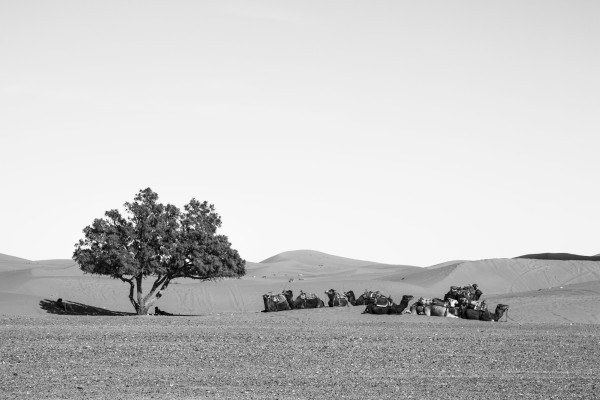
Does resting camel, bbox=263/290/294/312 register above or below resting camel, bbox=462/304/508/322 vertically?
above

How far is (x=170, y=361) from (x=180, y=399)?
6.05 meters

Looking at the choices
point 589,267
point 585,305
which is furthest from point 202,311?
point 589,267

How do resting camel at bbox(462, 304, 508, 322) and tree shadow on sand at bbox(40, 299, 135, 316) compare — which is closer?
resting camel at bbox(462, 304, 508, 322)

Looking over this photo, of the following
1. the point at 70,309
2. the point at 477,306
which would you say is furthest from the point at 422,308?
the point at 70,309

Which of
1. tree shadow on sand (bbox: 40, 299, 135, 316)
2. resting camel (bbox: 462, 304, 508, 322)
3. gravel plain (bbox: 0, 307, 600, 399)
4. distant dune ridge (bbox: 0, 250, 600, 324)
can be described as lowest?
gravel plain (bbox: 0, 307, 600, 399)

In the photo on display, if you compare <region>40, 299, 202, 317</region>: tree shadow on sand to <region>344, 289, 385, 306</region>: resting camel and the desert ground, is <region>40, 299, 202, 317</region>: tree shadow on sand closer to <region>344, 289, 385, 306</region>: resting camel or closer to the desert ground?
the desert ground

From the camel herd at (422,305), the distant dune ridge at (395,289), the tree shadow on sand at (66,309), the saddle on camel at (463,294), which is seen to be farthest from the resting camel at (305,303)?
the tree shadow on sand at (66,309)

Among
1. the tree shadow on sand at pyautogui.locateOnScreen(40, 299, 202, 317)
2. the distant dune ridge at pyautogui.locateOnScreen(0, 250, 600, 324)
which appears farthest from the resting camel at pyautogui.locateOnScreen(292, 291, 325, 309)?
the distant dune ridge at pyautogui.locateOnScreen(0, 250, 600, 324)

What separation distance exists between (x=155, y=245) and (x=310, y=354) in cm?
2361

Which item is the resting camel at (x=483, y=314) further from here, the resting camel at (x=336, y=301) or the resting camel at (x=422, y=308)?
the resting camel at (x=336, y=301)

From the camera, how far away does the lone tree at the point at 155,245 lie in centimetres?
4847

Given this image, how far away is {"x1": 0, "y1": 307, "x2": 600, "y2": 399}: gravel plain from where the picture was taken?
1970 cm

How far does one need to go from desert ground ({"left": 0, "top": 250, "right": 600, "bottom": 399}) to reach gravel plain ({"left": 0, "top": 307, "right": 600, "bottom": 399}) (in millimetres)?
30

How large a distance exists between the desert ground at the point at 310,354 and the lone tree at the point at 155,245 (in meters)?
3.90
